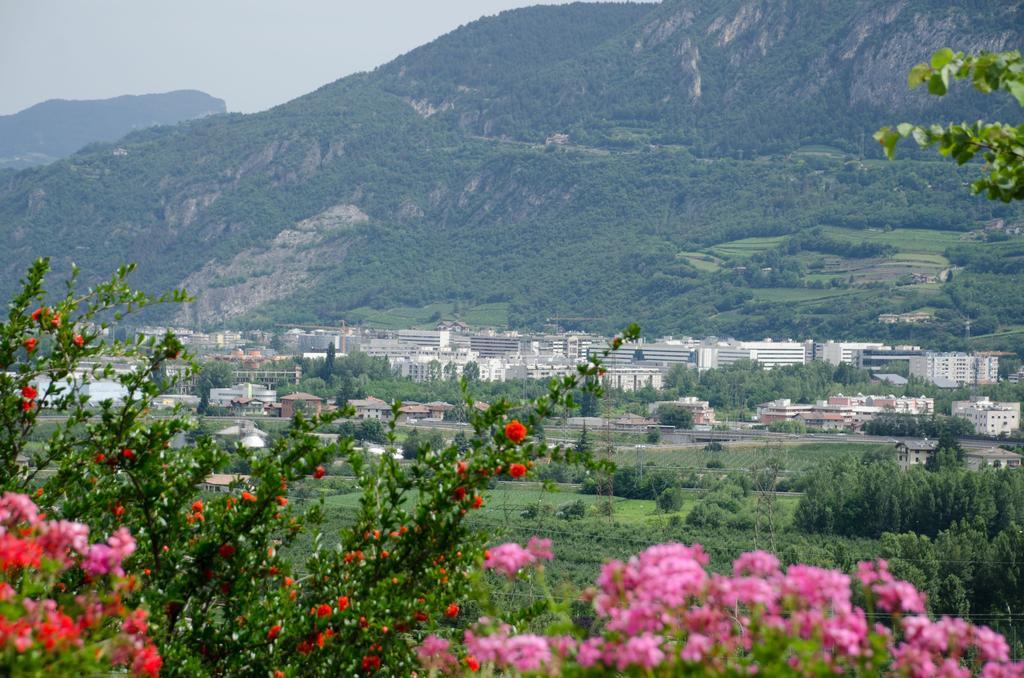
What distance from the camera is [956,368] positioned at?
75625 millimetres

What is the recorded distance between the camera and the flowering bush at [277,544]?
3.98m

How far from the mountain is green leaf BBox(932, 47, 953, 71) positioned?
266 ft

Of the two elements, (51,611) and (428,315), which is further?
(428,315)

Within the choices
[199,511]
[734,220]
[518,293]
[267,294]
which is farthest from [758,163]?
[199,511]

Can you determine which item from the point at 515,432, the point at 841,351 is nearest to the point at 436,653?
the point at 515,432

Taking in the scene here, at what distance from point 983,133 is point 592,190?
126 m

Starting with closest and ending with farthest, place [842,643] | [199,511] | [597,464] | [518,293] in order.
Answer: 1. [842,643]
2. [597,464]
3. [199,511]
4. [518,293]

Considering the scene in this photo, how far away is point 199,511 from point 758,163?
125637mm

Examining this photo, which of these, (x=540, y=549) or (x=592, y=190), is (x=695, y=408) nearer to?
(x=540, y=549)

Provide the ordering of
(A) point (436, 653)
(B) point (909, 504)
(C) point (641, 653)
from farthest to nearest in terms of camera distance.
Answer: (B) point (909, 504) < (A) point (436, 653) < (C) point (641, 653)

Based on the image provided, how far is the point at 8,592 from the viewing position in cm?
258

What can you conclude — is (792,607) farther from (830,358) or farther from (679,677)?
(830,358)

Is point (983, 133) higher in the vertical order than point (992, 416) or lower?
higher

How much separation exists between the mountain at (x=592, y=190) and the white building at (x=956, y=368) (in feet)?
18.3
